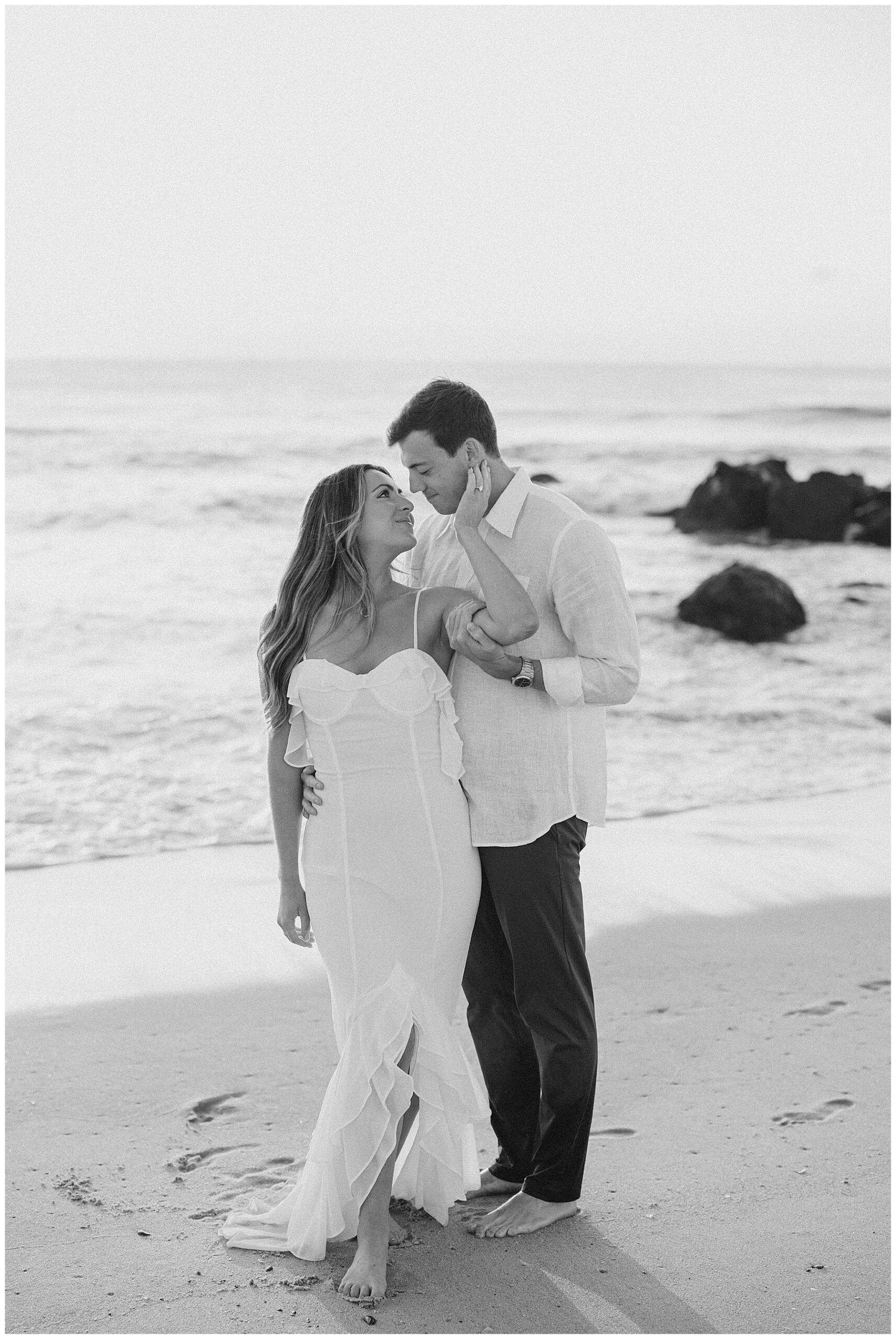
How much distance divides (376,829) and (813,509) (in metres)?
16.5

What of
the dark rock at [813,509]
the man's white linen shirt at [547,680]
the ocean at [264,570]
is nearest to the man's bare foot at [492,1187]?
the man's white linen shirt at [547,680]

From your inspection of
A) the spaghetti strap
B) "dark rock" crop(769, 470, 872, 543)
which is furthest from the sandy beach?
"dark rock" crop(769, 470, 872, 543)

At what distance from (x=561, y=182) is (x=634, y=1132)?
79.7 ft

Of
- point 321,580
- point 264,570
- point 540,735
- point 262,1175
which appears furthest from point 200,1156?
point 264,570

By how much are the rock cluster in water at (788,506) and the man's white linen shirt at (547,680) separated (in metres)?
16.1

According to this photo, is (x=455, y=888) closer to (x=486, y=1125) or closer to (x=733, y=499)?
(x=486, y=1125)

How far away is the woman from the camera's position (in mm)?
2818

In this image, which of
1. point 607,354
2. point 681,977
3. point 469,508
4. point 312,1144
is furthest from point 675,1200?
point 607,354

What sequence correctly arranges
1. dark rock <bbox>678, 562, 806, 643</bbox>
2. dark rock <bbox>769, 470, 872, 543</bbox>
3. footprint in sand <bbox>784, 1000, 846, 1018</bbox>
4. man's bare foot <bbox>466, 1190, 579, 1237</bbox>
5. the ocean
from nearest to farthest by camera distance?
man's bare foot <bbox>466, 1190, 579, 1237</bbox> < footprint in sand <bbox>784, 1000, 846, 1018</bbox> < the ocean < dark rock <bbox>678, 562, 806, 643</bbox> < dark rock <bbox>769, 470, 872, 543</bbox>

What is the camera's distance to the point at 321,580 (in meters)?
2.90

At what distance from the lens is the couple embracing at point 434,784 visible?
2.83 metres

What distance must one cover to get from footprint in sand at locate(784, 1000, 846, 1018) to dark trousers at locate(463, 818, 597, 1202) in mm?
1380

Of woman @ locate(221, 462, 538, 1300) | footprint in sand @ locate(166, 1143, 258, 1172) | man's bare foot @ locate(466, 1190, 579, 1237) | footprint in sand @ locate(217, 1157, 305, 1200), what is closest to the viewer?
woman @ locate(221, 462, 538, 1300)

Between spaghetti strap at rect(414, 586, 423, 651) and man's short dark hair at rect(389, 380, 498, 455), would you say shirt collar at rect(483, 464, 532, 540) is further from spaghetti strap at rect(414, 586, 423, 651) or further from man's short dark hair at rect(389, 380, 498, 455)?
spaghetti strap at rect(414, 586, 423, 651)
